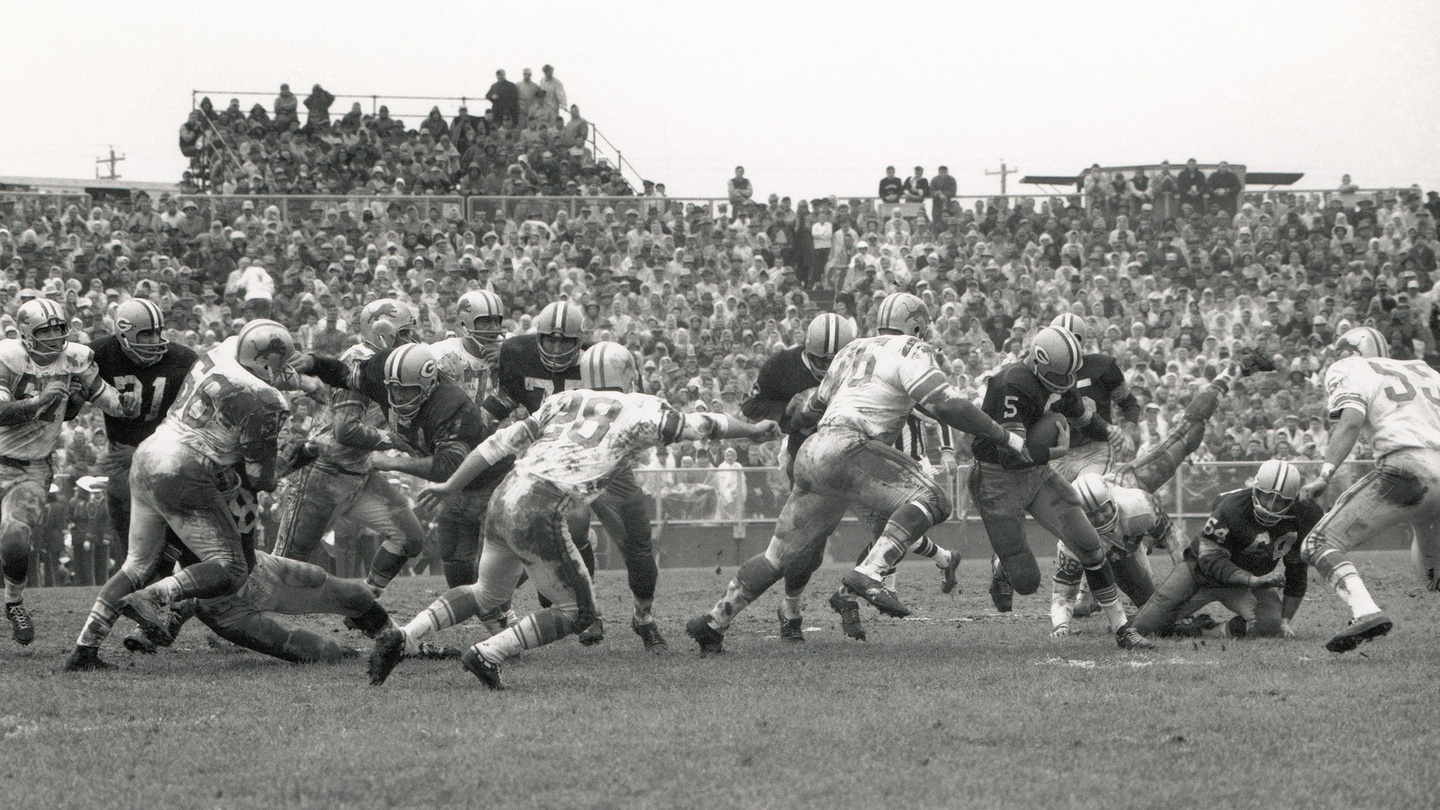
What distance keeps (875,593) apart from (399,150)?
20769 mm

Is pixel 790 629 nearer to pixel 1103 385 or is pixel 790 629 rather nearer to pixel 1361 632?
pixel 1103 385

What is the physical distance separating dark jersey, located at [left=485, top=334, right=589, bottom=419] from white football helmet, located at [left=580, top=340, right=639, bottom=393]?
6.97ft

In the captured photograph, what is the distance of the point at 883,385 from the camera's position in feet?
30.0

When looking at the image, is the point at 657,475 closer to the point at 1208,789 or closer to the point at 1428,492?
the point at 1428,492

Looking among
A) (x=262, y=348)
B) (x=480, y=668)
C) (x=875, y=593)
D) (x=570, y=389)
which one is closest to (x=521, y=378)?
(x=570, y=389)

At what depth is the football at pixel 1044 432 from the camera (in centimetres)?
955

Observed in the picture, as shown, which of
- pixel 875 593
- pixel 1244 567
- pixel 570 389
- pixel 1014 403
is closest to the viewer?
pixel 875 593

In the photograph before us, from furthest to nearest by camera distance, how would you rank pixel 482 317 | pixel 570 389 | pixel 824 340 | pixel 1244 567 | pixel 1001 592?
pixel 1001 592 → pixel 482 317 → pixel 824 340 → pixel 570 389 → pixel 1244 567

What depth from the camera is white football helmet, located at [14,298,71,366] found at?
10188 mm

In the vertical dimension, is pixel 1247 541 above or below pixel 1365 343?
below

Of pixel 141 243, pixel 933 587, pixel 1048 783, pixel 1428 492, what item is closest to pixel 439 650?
pixel 1048 783

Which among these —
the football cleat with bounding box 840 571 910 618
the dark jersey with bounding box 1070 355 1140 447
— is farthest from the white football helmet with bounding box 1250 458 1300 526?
the football cleat with bounding box 840 571 910 618

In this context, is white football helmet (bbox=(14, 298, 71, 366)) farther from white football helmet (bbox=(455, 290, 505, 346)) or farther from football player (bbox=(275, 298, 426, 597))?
white football helmet (bbox=(455, 290, 505, 346))

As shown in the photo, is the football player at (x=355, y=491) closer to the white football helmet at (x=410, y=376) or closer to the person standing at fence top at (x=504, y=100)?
the white football helmet at (x=410, y=376)
